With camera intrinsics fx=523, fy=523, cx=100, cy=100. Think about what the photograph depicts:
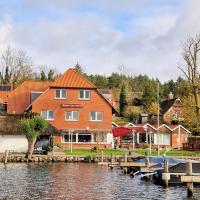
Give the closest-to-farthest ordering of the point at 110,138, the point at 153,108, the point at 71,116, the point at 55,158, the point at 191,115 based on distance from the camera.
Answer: the point at 55,158
the point at 191,115
the point at 71,116
the point at 110,138
the point at 153,108

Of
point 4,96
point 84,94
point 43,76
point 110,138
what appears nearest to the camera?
point 84,94

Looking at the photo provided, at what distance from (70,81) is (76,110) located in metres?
4.88

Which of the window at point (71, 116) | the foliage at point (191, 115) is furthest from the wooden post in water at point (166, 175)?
the window at point (71, 116)

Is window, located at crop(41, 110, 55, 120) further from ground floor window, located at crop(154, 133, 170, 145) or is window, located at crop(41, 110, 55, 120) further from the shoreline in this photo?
the shoreline

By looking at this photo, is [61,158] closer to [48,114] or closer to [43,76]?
[48,114]

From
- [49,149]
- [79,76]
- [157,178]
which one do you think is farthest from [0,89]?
[157,178]

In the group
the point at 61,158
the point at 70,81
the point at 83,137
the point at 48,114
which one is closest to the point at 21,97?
the point at 48,114

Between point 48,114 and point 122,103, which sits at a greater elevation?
point 122,103

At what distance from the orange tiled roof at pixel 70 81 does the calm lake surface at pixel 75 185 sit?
3207 cm

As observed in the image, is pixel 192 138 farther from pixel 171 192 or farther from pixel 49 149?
pixel 171 192

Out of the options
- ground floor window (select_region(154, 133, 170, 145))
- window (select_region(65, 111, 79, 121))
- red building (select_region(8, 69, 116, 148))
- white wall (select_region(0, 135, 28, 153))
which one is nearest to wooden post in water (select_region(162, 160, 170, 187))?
white wall (select_region(0, 135, 28, 153))

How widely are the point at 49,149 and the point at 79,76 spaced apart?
19656 mm

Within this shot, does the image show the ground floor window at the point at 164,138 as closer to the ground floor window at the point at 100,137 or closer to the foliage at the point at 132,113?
the ground floor window at the point at 100,137

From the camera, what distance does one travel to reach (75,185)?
133ft
